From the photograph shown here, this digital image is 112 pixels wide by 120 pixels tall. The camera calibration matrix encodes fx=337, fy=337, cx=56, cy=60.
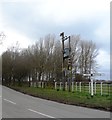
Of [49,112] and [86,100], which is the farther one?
[86,100]

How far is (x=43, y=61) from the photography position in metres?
71.4

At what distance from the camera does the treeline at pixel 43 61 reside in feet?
236

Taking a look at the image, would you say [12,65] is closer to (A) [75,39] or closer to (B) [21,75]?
(B) [21,75]

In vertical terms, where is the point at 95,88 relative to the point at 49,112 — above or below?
above

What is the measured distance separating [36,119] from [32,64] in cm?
5826

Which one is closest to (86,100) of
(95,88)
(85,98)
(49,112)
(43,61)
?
(85,98)

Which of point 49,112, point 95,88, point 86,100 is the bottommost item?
Answer: point 49,112

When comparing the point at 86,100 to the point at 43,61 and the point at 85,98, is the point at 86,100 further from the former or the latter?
the point at 43,61

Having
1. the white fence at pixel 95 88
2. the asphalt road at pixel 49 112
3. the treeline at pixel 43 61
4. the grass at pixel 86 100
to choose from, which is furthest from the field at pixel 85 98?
the treeline at pixel 43 61

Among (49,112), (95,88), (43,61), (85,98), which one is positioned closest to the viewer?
(49,112)

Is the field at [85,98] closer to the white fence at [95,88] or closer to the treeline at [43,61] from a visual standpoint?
the white fence at [95,88]

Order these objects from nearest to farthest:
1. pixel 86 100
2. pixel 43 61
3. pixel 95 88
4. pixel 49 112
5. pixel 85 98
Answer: pixel 49 112, pixel 86 100, pixel 85 98, pixel 95 88, pixel 43 61

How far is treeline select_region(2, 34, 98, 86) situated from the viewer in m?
71.8

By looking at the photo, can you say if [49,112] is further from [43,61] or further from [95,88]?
[43,61]
